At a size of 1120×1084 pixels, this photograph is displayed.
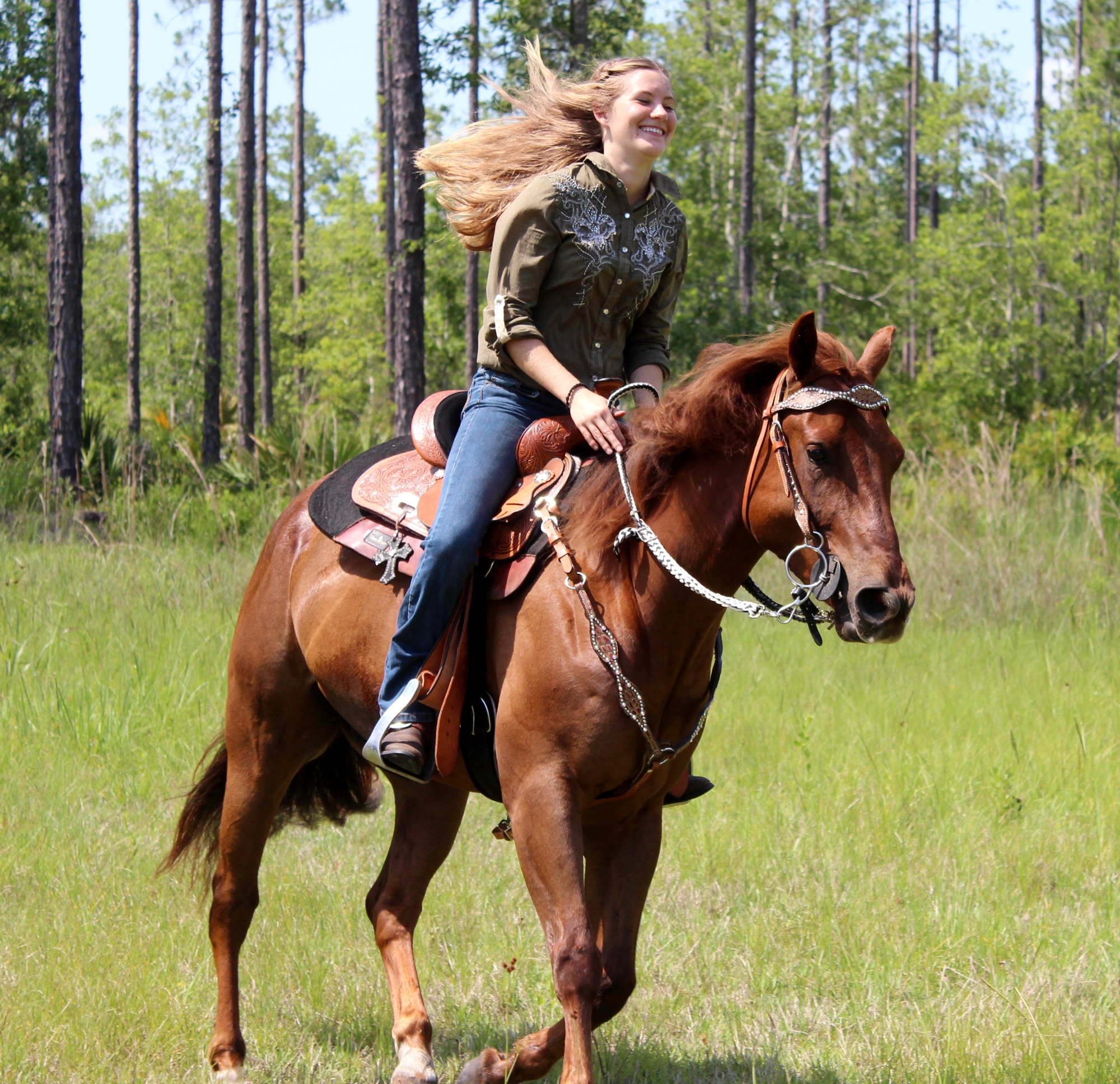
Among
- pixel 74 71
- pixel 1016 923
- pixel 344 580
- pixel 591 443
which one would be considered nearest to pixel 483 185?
pixel 591 443

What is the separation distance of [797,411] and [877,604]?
54 cm

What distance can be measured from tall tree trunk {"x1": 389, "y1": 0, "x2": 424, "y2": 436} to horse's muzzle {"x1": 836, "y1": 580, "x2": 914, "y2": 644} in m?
10.0

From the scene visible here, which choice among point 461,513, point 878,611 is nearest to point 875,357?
point 878,611

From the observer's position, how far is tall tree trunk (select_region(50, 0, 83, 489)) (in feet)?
52.0

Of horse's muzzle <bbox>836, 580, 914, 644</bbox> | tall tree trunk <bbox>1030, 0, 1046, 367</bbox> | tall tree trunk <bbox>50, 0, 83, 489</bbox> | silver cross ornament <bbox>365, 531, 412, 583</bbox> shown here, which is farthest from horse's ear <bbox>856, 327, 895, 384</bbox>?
tall tree trunk <bbox>1030, 0, 1046, 367</bbox>

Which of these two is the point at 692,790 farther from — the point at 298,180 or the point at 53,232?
the point at 298,180

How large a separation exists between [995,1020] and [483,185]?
3.34 m

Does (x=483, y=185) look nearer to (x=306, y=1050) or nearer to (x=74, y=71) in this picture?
(x=306, y=1050)

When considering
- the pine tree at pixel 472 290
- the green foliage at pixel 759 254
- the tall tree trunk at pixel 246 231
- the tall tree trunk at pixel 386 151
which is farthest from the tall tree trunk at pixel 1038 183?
the tall tree trunk at pixel 246 231

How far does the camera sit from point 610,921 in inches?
134

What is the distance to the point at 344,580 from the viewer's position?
4.13m

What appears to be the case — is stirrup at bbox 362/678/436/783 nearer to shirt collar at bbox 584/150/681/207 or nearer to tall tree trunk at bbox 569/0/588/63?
shirt collar at bbox 584/150/681/207

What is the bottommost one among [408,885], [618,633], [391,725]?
[408,885]

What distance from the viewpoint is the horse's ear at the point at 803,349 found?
2896 millimetres
